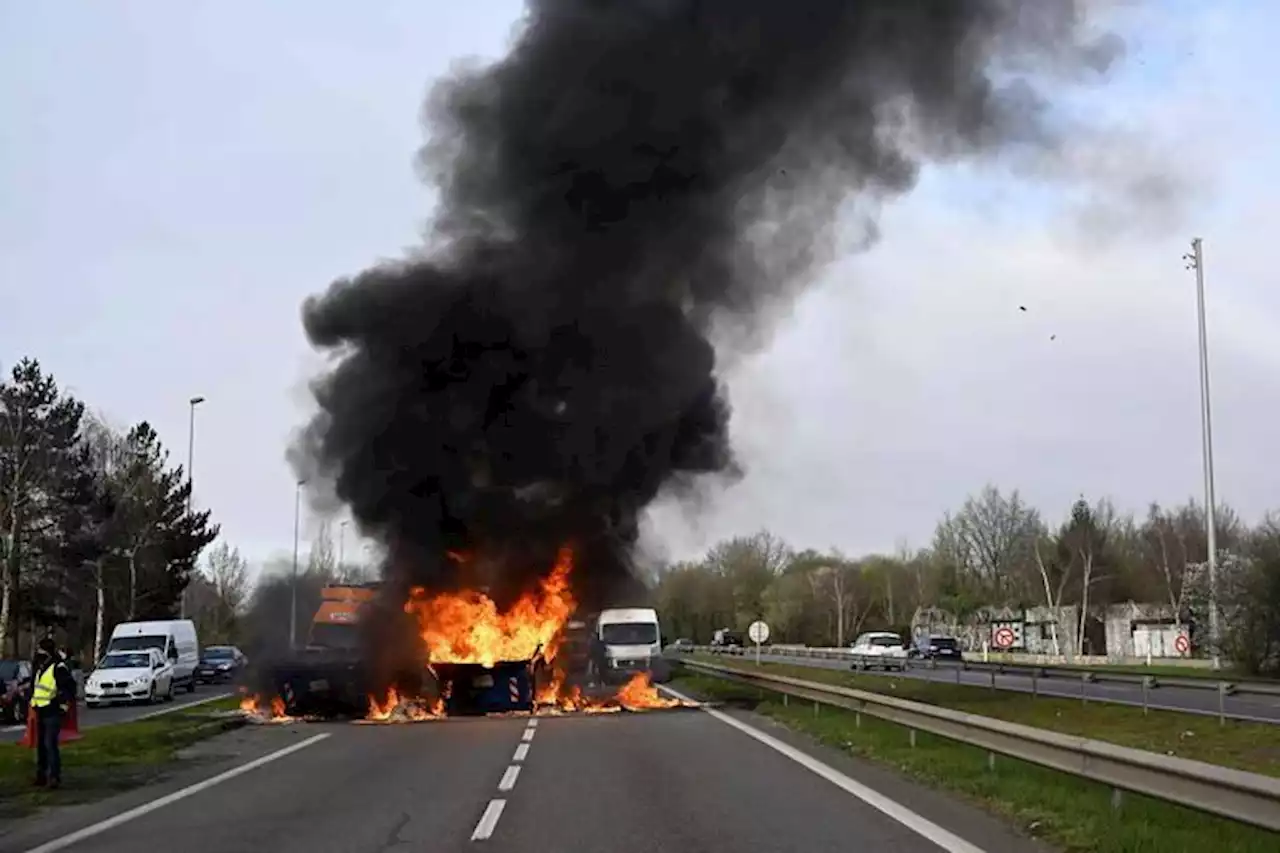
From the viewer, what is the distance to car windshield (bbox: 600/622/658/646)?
42031mm

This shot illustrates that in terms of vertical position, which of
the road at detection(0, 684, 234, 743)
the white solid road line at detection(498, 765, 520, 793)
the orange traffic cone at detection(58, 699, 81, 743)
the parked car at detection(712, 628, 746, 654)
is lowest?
the parked car at detection(712, 628, 746, 654)

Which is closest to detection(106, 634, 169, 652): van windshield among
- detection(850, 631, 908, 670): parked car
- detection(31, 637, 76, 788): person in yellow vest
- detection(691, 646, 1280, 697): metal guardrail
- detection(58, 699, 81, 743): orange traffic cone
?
detection(58, 699, 81, 743): orange traffic cone

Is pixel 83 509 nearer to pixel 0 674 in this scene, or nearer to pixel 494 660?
pixel 0 674

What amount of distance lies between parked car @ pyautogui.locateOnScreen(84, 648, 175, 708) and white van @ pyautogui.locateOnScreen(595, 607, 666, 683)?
13392 millimetres

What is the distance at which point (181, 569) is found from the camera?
6619 cm

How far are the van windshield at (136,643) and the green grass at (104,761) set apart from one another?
1695 centimetres

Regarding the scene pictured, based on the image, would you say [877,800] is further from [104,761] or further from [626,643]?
[626,643]

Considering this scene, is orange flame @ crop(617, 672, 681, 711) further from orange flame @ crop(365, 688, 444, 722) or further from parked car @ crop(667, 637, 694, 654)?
parked car @ crop(667, 637, 694, 654)

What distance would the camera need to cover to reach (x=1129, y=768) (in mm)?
8828

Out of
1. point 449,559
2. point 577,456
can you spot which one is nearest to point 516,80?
point 577,456

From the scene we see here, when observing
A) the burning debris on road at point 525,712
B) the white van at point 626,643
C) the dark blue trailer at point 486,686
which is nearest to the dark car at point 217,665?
the white van at point 626,643

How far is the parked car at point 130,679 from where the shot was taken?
3706cm

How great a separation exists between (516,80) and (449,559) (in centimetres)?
1000

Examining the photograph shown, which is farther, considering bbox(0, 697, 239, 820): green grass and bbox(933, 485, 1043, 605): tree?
bbox(933, 485, 1043, 605): tree
